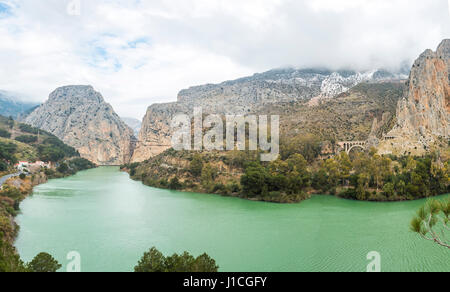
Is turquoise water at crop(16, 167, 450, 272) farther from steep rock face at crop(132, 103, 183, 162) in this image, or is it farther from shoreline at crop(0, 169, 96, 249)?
steep rock face at crop(132, 103, 183, 162)

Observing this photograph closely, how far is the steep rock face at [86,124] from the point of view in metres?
75.7

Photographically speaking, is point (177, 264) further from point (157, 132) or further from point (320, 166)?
point (157, 132)

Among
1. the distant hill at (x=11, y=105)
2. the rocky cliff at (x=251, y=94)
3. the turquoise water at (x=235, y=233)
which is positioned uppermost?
the distant hill at (x=11, y=105)

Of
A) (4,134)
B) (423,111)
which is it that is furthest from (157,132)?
(423,111)

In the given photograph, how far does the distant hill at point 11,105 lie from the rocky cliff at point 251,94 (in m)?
67.5

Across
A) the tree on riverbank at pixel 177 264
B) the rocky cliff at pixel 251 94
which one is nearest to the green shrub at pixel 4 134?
the rocky cliff at pixel 251 94

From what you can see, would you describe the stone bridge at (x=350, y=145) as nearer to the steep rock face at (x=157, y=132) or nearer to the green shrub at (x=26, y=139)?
the steep rock face at (x=157, y=132)

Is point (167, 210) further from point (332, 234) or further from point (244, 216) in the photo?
point (332, 234)

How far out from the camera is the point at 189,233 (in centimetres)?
1582

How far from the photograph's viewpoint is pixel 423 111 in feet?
116

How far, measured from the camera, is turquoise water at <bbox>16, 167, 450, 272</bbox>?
11828mm

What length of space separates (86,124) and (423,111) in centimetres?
7115

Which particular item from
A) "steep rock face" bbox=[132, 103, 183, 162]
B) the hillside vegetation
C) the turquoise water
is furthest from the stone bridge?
"steep rock face" bbox=[132, 103, 183, 162]

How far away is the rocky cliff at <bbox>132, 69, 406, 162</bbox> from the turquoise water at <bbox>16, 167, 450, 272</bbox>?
3153cm
